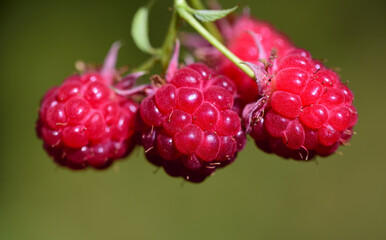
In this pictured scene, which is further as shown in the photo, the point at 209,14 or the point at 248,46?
the point at 248,46

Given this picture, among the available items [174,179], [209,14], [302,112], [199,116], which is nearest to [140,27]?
[209,14]

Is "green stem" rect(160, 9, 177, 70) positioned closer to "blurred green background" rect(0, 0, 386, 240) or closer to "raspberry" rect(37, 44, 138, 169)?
"raspberry" rect(37, 44, 138, 169)

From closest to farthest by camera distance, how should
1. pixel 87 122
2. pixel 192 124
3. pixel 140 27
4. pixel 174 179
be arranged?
1. pixel 192 124
2. pixel 87 122
3. pixel 140 27
4. pixel 174 179

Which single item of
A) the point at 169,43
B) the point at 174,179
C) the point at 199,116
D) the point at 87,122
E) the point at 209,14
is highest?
the point at 209,14

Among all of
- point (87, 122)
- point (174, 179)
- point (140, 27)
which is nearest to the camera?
point (87, 122)

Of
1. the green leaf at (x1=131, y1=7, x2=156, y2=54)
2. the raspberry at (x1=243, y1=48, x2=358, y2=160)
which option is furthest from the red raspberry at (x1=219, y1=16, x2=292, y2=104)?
the green leaf at (x1=131, y1=7, x2=156, y2=54)

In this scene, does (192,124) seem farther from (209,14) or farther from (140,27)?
(140,27)

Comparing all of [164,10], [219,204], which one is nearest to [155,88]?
[219,204]
